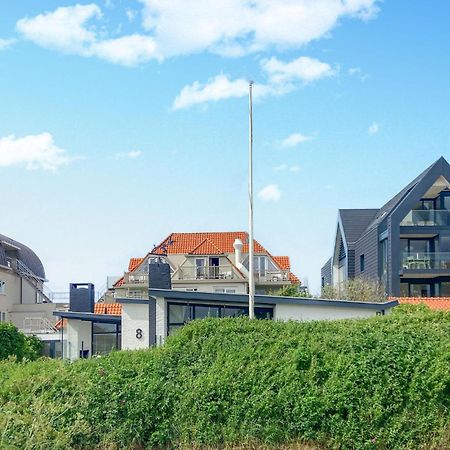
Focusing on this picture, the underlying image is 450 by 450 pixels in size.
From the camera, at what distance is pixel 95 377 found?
42.5ft

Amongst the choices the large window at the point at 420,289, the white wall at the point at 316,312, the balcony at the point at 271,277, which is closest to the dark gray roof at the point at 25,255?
the balcony at the point at 271,277

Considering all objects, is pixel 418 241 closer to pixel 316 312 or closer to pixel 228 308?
pixel 316 312

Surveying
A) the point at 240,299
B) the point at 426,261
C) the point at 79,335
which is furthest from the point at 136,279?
the point at 240,299

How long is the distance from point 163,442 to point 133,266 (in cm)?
3756

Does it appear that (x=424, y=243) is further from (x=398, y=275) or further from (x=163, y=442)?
(x=163, y=442)

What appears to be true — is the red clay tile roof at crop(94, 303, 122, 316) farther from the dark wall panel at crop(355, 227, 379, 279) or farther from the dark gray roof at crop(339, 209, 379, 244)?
the dark gray roof at crop(339, 209, 379, 244)

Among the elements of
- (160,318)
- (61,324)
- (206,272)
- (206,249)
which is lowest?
(61,324)

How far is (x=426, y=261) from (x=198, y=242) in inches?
654

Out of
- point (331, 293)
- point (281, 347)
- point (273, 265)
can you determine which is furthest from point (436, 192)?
point (281, 347)

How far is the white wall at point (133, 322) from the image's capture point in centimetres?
2620

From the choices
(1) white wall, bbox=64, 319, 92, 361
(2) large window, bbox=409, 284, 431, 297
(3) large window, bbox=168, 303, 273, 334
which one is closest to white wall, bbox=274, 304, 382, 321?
(3) large window, bbox=168, 303, 273, 334

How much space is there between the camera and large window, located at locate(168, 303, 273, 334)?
23.6 m

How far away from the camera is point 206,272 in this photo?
47438 millimetres

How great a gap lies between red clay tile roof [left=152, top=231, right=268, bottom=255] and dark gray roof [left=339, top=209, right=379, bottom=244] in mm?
5645
